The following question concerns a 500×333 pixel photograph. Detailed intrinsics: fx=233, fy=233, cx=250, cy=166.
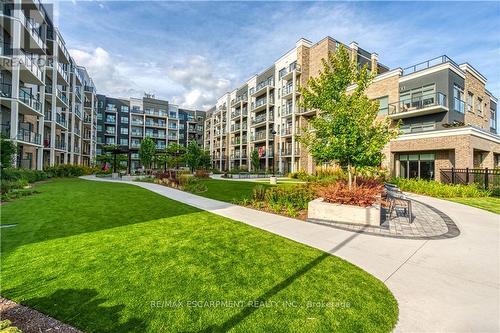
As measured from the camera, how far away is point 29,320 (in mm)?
3064

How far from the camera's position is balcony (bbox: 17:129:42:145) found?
21891 mm

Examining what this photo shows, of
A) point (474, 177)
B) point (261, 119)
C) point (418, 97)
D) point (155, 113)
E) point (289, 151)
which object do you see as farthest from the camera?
point (155, 113)

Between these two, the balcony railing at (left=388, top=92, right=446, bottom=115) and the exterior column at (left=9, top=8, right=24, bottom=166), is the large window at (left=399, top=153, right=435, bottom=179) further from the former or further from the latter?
the exterior column at (left=9, top=8, right=24, bottom=166)

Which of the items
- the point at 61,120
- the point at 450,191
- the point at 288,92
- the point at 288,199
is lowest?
the point at 288,199

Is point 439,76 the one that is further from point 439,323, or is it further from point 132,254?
point 132,254

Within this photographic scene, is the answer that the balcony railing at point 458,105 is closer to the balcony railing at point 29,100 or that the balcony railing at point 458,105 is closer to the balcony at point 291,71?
the balcony at point 291,71

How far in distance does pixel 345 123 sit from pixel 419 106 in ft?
→ 58.6

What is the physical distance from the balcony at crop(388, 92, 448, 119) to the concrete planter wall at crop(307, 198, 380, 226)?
19.2m

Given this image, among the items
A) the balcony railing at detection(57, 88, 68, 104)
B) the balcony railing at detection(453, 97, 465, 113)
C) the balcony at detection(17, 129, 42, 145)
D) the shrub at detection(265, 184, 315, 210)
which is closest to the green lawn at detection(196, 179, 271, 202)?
the shrub at detection(265, 184, 315, 210)

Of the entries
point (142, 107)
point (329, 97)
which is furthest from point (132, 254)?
point (142, 107)

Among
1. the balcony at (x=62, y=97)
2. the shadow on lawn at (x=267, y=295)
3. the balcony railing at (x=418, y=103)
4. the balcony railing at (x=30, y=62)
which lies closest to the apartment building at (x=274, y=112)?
the balcony railing at (x=418, y=103)

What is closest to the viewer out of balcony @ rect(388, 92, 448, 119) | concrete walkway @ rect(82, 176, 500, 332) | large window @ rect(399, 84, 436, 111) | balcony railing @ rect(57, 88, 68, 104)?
concrete walkway @ rect(82, 176, 500, 332)

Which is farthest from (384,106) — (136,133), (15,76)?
(136,133)

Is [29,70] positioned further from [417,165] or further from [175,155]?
[417,165]
